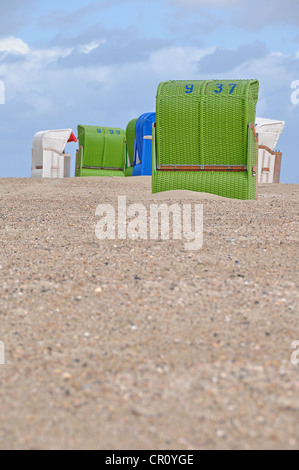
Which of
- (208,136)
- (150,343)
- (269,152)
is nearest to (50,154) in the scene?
(269,152)

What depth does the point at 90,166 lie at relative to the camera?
18188 millimetres

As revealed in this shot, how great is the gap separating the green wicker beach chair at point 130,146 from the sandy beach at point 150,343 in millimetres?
12088

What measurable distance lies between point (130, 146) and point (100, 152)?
1255 millimetres

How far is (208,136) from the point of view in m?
9.04

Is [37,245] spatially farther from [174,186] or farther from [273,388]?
[174,186]

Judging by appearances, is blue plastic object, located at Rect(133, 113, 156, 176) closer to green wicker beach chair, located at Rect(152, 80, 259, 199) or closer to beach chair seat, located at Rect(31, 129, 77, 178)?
beach chair seat, located at Rect(31, 129, 77, 178)

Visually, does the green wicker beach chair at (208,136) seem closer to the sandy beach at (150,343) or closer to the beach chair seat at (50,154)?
the sandy beach at (150,343)

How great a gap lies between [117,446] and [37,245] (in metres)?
3.54

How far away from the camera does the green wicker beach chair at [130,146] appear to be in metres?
17.4

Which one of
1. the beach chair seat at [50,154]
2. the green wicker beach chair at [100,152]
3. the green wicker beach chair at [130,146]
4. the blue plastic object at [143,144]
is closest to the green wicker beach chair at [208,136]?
the blue plastic object at [143,144]
